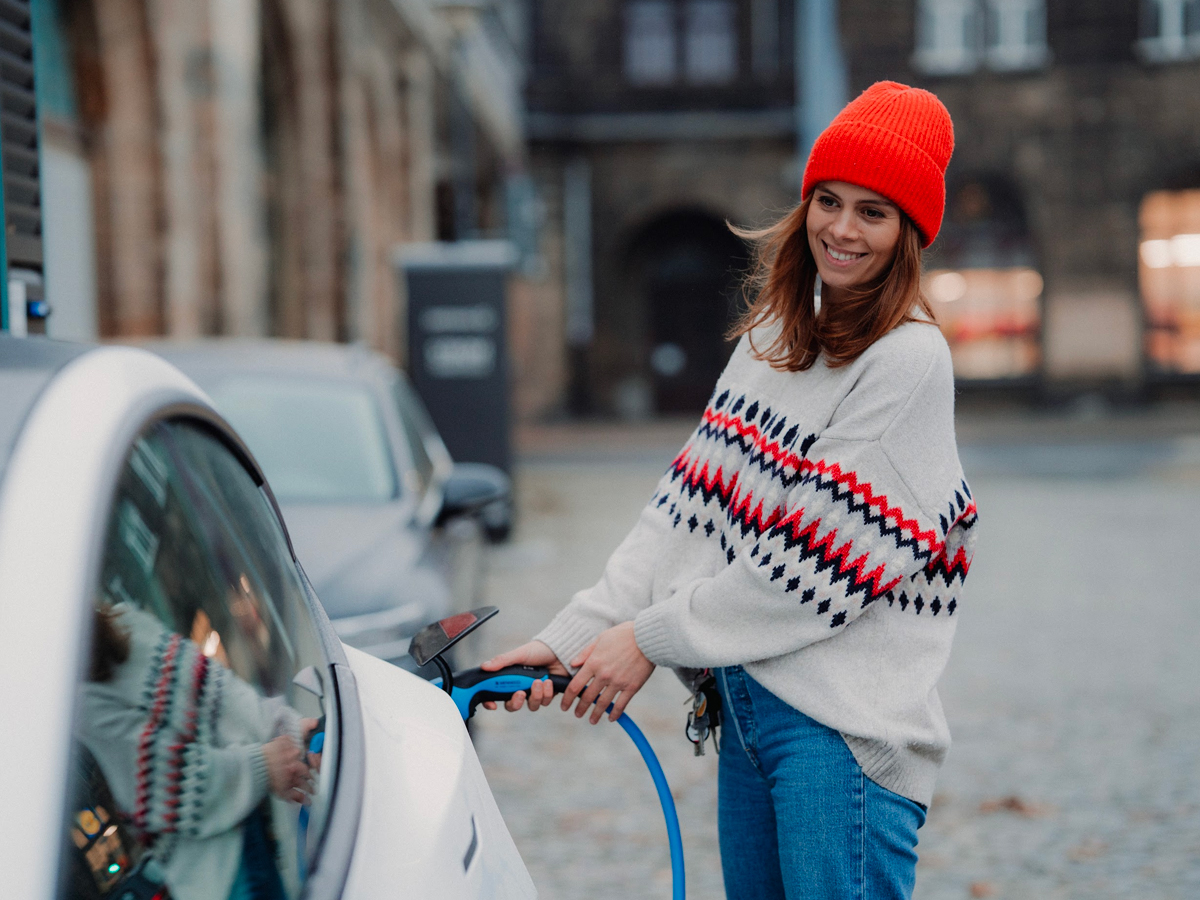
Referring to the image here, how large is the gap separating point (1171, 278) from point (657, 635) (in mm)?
27399

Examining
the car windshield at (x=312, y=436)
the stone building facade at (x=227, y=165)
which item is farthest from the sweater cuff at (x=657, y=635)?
the stone building facade at (x=227, y=165)

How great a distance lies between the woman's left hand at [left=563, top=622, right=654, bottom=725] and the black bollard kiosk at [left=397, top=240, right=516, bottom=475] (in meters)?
8.52

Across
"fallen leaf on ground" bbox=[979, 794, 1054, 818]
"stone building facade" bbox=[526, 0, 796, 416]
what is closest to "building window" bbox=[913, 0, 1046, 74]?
"stone building facade" bbox=[526, 0, 796, 416]

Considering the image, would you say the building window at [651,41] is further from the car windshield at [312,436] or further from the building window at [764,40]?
the car windshield at [312,436]

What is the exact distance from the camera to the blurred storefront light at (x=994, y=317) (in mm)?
26797

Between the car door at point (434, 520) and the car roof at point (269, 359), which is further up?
the car roof at point (269, 359)

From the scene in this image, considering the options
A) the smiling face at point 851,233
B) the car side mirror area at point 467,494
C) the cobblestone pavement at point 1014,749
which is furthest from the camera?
the car side mirror area at point 467,494

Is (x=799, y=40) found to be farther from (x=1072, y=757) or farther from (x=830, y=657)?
(x=830, y=657)

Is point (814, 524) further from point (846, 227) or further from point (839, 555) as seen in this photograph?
point (846, 227)

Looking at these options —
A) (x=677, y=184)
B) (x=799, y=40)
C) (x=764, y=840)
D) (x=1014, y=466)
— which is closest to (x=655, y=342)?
(x=677, y=184)

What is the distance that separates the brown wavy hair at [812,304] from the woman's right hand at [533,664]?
546 millimetres

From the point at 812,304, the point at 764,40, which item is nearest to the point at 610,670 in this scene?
the point at 812,304

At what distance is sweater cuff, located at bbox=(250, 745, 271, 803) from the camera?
1.27 m

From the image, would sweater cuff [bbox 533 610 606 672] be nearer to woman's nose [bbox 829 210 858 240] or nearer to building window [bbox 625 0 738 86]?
woman's nose [bbox 829 210 858 240]
